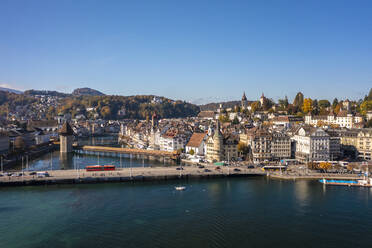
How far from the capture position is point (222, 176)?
122ft

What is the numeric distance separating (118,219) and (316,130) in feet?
101

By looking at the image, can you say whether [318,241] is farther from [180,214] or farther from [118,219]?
[118,219]

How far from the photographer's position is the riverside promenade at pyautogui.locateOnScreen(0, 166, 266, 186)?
1334 inches

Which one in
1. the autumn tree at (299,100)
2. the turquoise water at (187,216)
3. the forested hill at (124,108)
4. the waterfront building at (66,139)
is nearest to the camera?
the turquoise water at (187,216)

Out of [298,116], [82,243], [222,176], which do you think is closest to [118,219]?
[82,243]

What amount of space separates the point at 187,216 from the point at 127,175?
46.6ft

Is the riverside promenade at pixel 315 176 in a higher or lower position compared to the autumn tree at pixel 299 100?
lower

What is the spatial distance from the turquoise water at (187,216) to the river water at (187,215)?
2.3 inches

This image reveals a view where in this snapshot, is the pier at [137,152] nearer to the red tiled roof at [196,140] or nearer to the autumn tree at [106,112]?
the red tiled roof at [196,140]

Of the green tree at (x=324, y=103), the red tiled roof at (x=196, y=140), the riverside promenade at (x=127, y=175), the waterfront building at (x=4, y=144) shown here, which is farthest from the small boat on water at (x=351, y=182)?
the green tree at (x=324, y=103)

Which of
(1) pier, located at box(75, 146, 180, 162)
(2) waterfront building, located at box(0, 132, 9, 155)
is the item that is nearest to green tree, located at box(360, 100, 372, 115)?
(1) pier, located at box(75, 146, 180, 162)

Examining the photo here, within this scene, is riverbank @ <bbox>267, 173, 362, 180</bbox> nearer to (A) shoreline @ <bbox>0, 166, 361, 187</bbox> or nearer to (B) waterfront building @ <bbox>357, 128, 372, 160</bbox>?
(A) shoreline @ <bbox>0, 166, 361, 187</bbox>

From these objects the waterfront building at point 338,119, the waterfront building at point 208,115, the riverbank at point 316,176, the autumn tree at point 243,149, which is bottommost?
the riverbank at point 316,176

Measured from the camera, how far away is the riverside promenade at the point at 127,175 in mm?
33891
